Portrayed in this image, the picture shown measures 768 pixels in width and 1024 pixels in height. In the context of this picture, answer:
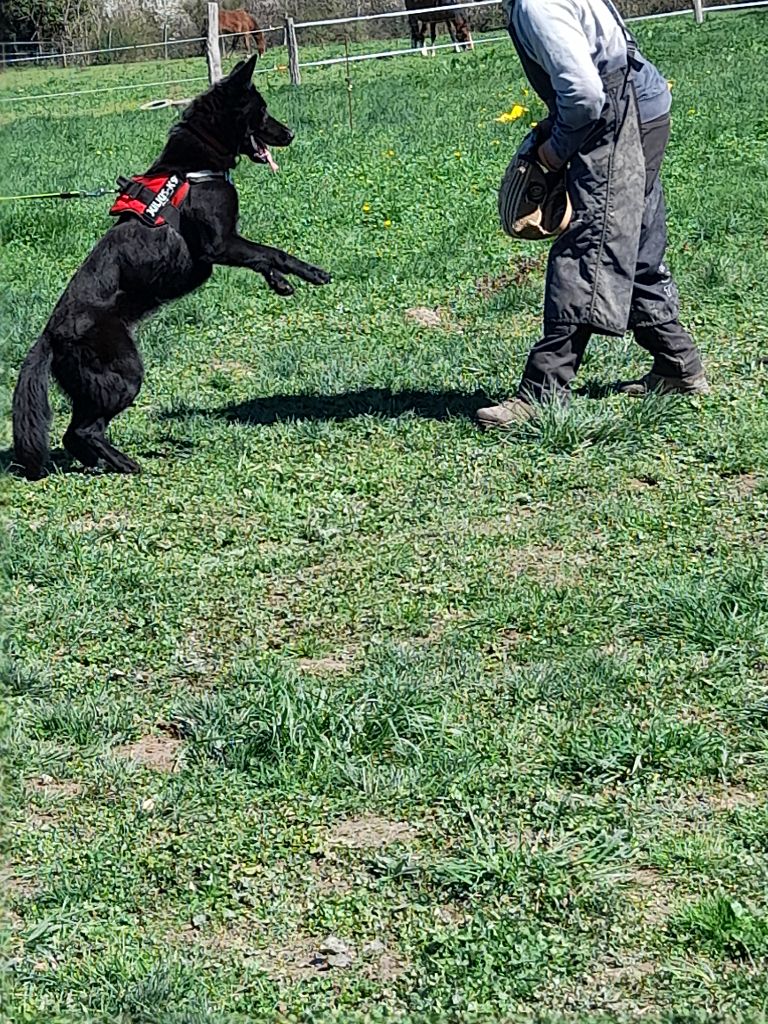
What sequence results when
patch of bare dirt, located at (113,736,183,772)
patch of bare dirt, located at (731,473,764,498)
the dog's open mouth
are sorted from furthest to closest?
the dog's open mouth < patch of bare dirt, located at (731,473,764,498) < patch of bare dirt, located at (113,736,183,772)

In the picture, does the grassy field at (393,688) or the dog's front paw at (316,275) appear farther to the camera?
the dog's front paw at (316,275)

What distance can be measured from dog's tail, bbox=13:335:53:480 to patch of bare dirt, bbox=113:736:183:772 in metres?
2.34

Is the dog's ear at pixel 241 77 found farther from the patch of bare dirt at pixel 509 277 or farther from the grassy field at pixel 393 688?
the patch of bare dirt at pixel 509 277

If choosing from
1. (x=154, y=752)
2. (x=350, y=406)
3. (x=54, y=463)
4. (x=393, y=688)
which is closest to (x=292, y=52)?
(x=350, y=406)

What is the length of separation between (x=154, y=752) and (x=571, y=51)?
3237 mm

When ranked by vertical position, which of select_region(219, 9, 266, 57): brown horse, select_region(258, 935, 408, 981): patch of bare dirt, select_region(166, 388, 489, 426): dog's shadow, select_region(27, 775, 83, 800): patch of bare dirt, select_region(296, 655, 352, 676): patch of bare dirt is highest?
select_region(219, 9, 266, 57): brown horse

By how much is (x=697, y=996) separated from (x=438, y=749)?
42.8 inches

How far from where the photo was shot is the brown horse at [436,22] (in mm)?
25703

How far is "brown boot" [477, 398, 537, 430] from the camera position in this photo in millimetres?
5738

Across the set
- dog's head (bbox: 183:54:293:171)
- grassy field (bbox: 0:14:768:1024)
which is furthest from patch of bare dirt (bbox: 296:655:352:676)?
dog's head (bbox: 183:54:293:171)

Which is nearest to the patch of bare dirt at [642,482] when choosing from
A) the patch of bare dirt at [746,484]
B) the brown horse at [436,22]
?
the patch of bare dirt at [746,484]

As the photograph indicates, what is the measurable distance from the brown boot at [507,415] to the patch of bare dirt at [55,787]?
9.29 ft

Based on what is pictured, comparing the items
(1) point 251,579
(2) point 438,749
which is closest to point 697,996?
(2) point 438,749

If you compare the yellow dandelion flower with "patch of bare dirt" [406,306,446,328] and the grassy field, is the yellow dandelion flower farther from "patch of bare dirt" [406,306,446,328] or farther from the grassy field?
"patch of bare dirt" [406,306,446,328]
